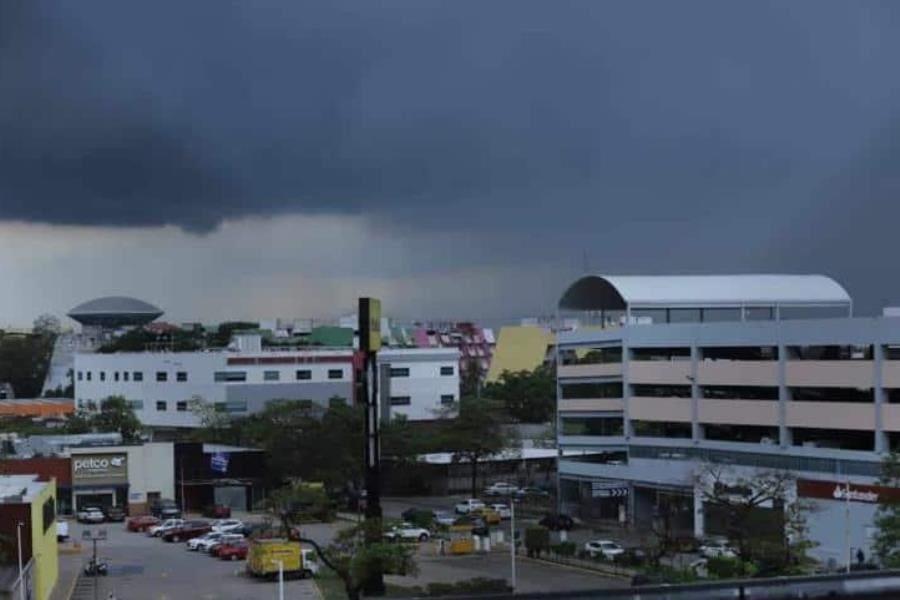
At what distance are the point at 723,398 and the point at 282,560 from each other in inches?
641

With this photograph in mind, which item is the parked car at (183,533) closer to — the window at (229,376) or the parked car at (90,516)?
the parked car at (90,516)

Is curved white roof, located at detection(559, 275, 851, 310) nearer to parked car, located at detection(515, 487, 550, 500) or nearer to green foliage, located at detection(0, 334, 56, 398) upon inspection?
parked car, located at detection(515, 487, 550, 500)

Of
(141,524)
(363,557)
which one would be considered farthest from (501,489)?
(363,557)

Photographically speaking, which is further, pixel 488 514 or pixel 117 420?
pixel 117 420

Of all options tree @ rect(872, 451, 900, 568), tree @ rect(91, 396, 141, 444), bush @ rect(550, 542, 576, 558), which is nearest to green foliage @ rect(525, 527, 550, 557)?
bush @ rect(550, 542, 576, 558)

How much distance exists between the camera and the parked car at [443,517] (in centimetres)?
4062

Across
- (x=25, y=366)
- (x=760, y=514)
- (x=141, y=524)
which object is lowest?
(x=141, y=524)

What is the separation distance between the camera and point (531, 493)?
52.0 metres

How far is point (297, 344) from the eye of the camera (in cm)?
8325

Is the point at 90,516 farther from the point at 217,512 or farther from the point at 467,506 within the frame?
the point at 467,506

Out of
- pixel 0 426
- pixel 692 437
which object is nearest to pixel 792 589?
pixel 692 437

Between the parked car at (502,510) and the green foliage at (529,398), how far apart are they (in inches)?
1053

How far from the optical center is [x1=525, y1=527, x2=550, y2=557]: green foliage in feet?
113

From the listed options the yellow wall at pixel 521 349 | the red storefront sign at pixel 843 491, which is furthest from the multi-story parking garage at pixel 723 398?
the yellow wall at pixel 521 349
